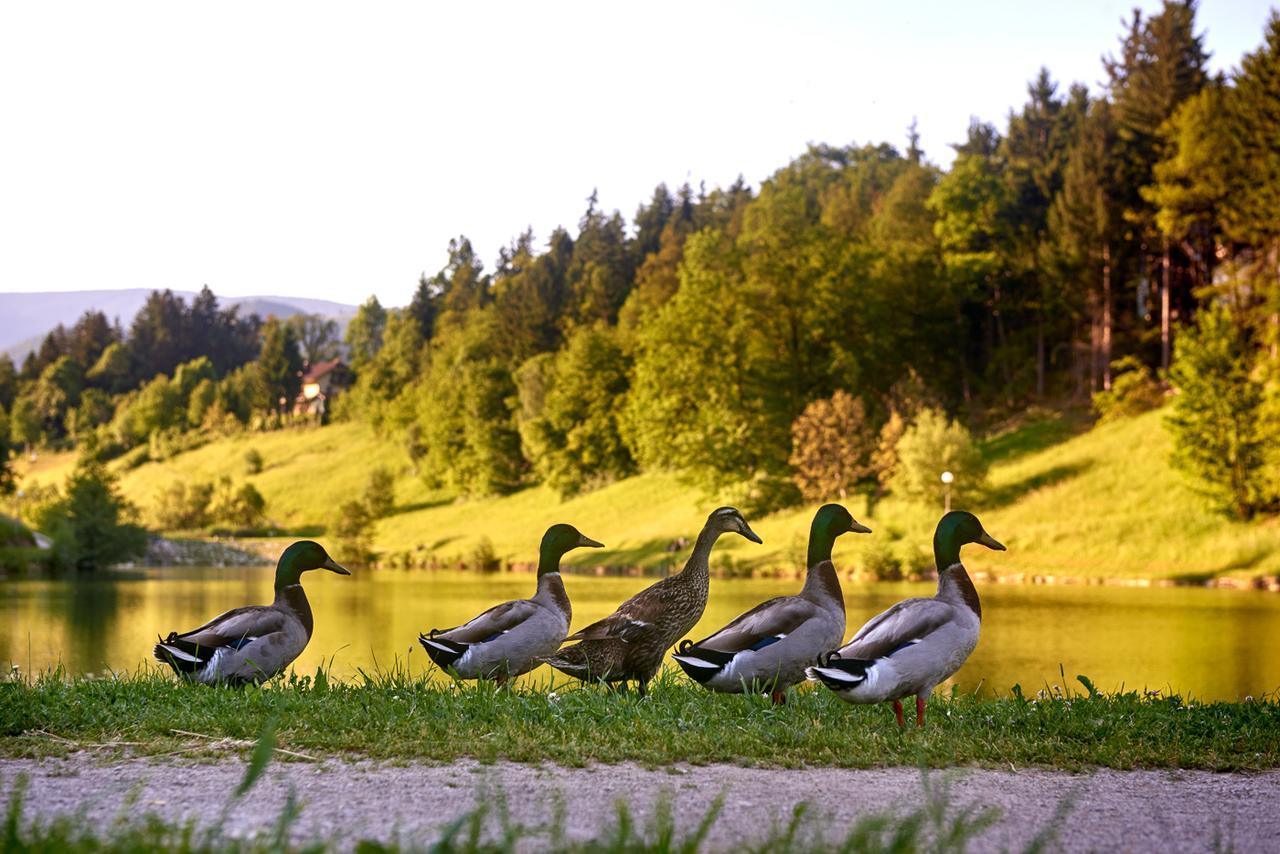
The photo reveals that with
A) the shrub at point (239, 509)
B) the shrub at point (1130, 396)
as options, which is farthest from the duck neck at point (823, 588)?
the shrub at point (239, 509)

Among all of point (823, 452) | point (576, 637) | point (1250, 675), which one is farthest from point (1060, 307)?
point (576, 637)

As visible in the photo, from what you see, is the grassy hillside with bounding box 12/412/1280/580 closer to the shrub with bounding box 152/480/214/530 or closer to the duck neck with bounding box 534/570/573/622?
the shrub with bounding box 152/480/214/530

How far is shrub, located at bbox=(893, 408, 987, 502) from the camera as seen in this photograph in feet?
173

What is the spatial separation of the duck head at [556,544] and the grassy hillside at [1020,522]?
3749cm

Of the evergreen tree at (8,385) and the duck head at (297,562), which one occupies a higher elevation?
the evergreen tree at (8,385)

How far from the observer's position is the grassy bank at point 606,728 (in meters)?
6.66

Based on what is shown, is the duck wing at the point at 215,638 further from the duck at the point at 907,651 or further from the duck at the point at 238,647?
the duck at the point at 907,651

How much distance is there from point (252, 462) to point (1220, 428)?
8750cm

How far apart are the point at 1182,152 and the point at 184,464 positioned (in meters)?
91.1

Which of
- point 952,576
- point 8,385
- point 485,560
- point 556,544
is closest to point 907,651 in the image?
point 952,576

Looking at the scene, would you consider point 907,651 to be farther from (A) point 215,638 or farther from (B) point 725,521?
(A) point 215,638

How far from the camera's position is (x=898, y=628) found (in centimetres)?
729

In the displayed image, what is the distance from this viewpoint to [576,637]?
346 inches

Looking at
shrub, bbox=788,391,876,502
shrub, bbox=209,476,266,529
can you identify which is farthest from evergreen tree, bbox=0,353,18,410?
shrub, bbox=788,391,876,502
